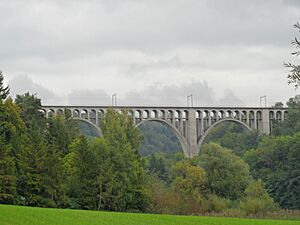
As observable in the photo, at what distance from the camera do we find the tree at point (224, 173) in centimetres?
6638

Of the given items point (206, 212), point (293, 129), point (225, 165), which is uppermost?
point (293, 129)

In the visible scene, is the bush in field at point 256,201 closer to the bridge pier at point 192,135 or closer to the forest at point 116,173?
the forest at point 116,173

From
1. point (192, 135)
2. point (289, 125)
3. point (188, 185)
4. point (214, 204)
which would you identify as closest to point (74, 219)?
point (214, 204)

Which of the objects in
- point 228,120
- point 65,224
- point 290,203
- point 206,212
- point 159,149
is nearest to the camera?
point 65,224

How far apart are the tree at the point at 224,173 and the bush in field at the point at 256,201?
143cm

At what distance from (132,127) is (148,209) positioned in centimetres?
867

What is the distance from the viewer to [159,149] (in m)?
184

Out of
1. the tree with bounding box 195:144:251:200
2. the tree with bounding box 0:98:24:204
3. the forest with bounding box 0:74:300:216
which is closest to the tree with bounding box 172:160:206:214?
the forest with bounding box 0:74:300:216

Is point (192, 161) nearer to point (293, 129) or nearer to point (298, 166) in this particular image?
point (298, 166)

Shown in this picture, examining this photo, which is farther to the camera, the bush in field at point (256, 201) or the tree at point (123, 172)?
the bush in field at point (256, 201)

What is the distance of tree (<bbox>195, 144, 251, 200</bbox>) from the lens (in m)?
66.4

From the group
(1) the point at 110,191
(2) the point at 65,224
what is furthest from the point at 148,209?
(2) the point at 65,224

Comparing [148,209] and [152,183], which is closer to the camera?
[148,209]

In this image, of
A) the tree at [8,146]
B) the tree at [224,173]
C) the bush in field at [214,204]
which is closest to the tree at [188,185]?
the bush in field at [214,204]
